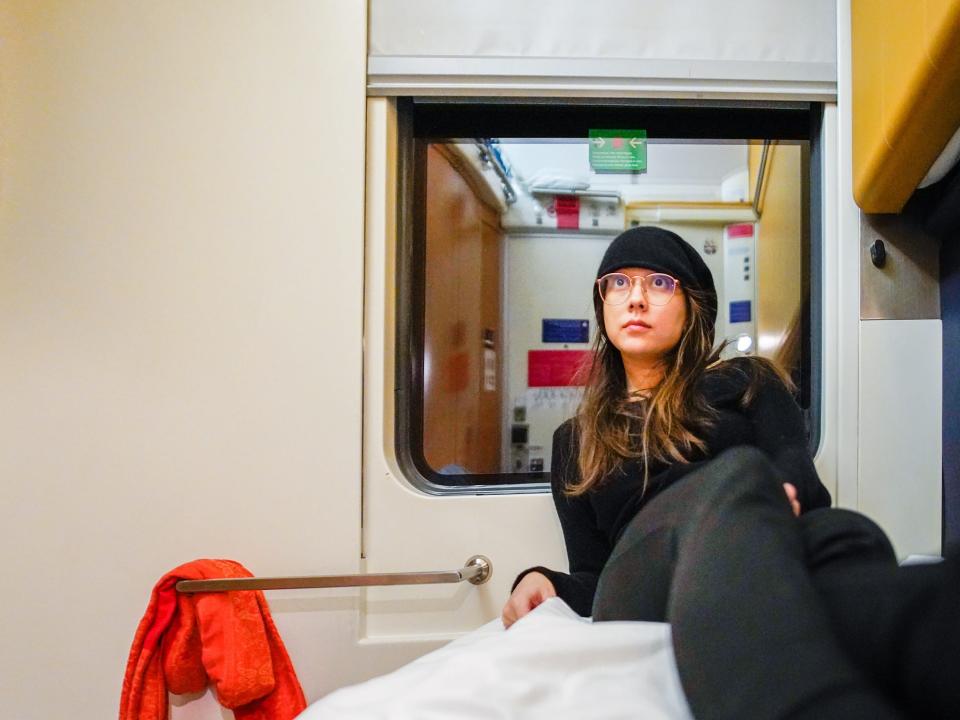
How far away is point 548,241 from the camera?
4.49 ft

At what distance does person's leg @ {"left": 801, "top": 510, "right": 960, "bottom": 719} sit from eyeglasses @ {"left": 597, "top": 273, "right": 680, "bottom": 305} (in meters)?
0.64

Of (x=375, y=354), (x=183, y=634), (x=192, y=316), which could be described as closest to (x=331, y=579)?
(x=183, y=634)

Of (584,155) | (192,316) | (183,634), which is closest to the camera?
(183,634)

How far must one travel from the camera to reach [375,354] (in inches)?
47.2

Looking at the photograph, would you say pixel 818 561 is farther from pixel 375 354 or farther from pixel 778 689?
pixel 375 354

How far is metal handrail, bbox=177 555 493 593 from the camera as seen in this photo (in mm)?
1068

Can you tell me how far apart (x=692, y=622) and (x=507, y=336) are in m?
0.87

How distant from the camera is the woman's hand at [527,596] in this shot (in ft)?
3.30

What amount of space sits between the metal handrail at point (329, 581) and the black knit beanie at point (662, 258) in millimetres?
640

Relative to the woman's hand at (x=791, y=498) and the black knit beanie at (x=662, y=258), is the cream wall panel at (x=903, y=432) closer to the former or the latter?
the black knit beanie at (x=662, y=258)

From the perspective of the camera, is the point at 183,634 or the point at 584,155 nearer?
the point at 183,634

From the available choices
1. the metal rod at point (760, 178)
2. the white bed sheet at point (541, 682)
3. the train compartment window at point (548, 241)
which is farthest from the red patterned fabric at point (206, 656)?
the metal rod at point (760, 178)

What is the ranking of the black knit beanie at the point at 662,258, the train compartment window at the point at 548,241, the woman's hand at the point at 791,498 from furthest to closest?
the train compartment window at the point at 548,241 < the black knit beanie at the point at 662,258 < the woman's hand at the point at 791,498

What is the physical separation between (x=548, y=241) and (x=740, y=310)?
45cm
